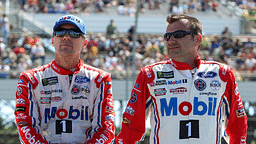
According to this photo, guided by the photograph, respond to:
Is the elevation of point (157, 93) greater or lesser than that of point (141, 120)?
greater

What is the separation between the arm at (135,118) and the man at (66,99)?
20cm

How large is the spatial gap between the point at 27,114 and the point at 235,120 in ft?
5.43

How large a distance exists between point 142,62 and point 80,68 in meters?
6.14

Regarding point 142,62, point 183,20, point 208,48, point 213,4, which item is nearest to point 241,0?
point 213,4

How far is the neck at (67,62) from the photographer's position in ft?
10.9

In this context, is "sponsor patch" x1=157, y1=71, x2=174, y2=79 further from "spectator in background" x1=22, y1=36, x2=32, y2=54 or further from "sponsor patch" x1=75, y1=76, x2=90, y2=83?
"spectator in background" x1=22, y1=36, x2=32, y2=54

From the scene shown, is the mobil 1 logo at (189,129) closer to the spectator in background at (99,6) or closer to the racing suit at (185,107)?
the racing suit at (185,107)

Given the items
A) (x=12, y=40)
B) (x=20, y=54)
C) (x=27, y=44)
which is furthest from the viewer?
(x=12, y=40)

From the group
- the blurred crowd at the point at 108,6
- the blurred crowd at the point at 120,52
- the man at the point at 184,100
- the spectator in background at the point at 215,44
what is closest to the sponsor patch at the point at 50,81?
the man at the point at 184,100

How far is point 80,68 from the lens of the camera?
3.37m

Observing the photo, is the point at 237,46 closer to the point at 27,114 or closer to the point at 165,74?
the point at 165,74

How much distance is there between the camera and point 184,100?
306 cm

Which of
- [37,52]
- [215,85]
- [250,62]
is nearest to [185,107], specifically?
[215,85]

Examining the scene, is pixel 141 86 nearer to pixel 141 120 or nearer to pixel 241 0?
pixel 141 120
